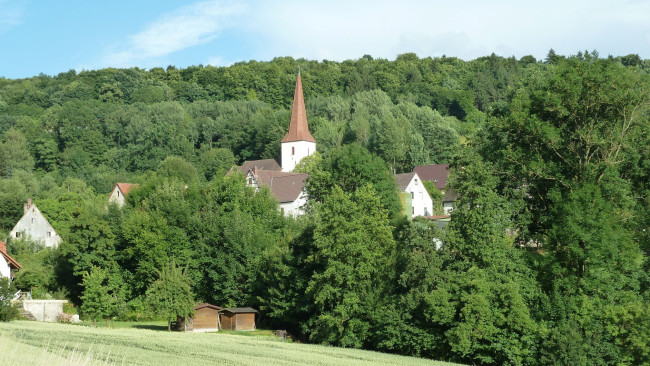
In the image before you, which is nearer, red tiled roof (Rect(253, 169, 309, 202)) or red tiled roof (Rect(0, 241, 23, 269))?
red tiled roof (Rect(0, 241, 23, 269))

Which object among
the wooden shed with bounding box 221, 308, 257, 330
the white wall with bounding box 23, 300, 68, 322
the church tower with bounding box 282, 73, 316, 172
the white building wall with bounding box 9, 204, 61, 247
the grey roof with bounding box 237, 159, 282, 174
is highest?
the church tower with bounding box 282, 73, 316, 172

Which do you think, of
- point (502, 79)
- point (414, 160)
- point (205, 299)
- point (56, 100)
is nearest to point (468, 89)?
point (502, 79)

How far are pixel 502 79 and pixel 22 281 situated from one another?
13586cm

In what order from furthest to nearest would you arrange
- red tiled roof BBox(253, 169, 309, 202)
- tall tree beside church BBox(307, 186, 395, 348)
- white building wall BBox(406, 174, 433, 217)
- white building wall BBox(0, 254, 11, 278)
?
white building wall BBox(406, 174, 433, 217) → red tiled roof BBox(253, 169, 309, 202) → white building wall BBox(0, 254, 11, 278) → tall tree beside church BBox(307, 186, 395, 348)

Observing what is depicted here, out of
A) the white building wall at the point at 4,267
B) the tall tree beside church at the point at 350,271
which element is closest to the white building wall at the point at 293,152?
the white building wall at the point at 4,267

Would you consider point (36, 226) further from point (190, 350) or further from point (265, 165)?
point (190, 350)

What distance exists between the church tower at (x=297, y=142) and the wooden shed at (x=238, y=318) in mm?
69666

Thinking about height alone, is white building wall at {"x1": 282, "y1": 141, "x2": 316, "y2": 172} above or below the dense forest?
above

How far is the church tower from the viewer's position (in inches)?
4860

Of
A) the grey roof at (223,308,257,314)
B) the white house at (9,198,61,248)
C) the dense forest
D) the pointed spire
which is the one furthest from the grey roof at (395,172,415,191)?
the grey roof at (223,308,257,314)

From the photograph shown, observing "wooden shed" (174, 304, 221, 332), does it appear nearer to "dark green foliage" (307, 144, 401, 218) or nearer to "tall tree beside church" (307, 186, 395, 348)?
"tall tree beside church" (307, 186, 395, 348)

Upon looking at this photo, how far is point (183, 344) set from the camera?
123 feet

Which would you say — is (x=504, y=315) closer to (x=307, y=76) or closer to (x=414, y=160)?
(x=414, y=160)

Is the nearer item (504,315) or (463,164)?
(504,315)
